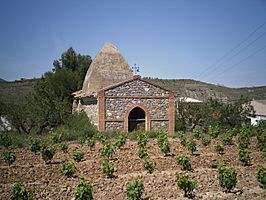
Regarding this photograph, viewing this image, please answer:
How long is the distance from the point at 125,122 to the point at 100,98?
2468 millimetres

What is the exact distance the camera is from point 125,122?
923 inches

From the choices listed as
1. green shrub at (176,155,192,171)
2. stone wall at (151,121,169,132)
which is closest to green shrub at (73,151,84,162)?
green shrub at (176,155,192,171)

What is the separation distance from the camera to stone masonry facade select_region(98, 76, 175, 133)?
2302 cm

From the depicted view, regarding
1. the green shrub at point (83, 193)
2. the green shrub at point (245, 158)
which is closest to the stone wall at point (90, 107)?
the green shrub at point (245, 158)

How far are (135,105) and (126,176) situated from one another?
11944 millimetres

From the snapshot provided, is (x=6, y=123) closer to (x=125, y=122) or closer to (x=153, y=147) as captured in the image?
(x=125, y=122)

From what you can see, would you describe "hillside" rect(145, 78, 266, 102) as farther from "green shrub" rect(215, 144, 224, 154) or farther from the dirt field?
the dirt field

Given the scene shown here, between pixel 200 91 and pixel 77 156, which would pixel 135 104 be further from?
pixel 200 91

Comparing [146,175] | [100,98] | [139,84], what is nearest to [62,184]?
[146,175]

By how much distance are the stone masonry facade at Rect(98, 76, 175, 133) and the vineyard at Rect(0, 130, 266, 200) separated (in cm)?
524

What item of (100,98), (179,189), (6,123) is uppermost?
(100,98)

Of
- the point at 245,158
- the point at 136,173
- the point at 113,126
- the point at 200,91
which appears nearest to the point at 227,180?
the point at 136,173

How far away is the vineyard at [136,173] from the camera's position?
32.4ft

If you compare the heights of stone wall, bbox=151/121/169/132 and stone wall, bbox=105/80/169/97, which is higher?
stone wall, bbox=105/80/169/97
